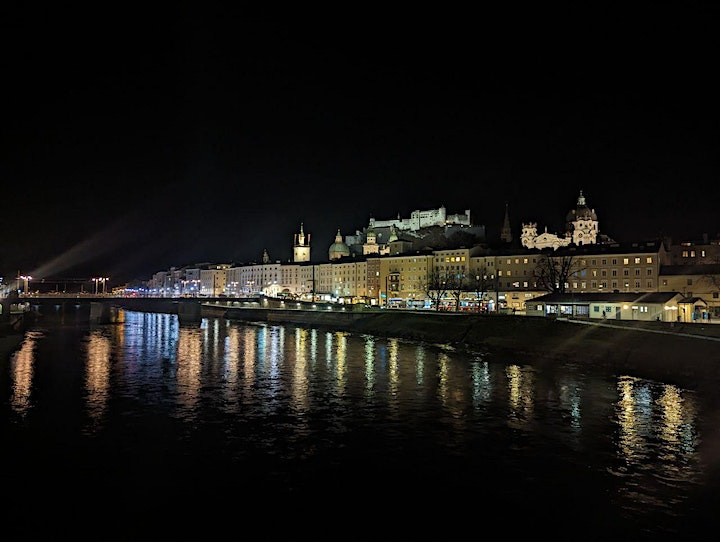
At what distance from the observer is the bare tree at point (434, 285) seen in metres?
111

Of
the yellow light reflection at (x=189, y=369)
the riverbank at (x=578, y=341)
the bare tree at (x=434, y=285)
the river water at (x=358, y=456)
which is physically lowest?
the river water at (x=358, y=456)

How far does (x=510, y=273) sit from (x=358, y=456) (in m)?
93.4

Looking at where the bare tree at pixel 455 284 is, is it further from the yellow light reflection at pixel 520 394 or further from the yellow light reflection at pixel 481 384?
the yellow light reflection at pixel 520 394

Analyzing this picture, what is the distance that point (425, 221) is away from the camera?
588ft

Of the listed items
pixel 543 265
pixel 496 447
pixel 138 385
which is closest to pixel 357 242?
pixel 543 265

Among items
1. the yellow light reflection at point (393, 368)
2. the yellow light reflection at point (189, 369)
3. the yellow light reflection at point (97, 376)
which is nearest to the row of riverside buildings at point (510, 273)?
the yellow light reflection at point (393, 368)

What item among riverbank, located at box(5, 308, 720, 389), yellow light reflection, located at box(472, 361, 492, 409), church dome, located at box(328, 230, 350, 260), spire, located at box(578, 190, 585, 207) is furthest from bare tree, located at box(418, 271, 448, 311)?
yellow light reflection, located at box(472, 361, 492, 409)

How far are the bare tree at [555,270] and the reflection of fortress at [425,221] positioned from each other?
71.1 meters

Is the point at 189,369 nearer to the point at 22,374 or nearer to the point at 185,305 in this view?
the point at 22,374

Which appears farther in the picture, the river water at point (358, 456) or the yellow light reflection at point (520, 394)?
the yellow light reflection at point (520, 394)

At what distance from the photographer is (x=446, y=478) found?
62.1 feet

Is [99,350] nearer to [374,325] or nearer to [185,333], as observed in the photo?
[185,333]

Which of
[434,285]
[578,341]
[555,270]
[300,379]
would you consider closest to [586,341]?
[578,341]

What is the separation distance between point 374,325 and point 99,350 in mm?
35211
